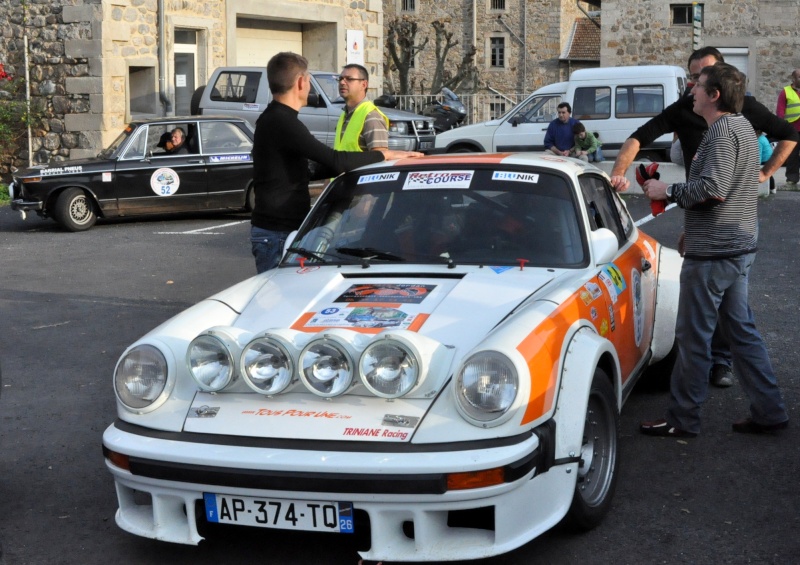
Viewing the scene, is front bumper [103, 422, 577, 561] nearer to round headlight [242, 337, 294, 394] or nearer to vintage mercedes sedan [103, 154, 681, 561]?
vintage mercedes sedan [103, 154, 681, 561]

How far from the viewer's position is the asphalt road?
4.24 m

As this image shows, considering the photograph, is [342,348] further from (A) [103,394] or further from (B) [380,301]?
(A) [103,394]

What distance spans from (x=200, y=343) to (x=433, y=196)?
1.57 m

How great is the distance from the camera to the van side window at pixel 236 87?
64.3ft

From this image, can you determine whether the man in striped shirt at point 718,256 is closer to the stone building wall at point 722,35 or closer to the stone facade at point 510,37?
the stone building wall at point 722,35

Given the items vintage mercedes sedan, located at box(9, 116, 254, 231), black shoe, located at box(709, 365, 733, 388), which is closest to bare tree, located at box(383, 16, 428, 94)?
vintage mercedes sedan, located at box(9, 116, 254, 231)

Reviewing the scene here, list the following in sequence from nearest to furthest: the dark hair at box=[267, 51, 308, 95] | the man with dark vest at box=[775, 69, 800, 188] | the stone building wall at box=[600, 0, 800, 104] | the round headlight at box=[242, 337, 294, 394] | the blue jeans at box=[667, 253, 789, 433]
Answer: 1. the round headlight at box=[242, 337, 294, 394]
2. the blue jeans at box=[667, 253, 789, 433]
3. the dark hair at box=[267, 51, 308, 95]
4. the man with dark vest at box=[775, 69, 800, 188]
5. the stone building wall at box=[600, 0, 800, 104]

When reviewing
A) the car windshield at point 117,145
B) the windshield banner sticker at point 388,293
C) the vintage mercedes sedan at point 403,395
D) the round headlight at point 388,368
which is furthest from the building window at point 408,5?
the round headlight at point 388,368

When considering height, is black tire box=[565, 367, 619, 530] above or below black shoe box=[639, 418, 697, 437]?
above

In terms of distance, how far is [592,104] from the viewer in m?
20.9

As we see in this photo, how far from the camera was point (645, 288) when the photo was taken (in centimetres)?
576

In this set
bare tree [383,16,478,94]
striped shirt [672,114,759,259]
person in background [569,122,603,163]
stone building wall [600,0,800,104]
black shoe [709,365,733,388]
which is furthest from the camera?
bare tree [383,16,478,94]

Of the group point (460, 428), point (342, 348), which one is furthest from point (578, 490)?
point (342, 348)

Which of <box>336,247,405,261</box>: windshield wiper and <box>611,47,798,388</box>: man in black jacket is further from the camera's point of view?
<box>611,47,798,388</box>: man in black jacket
